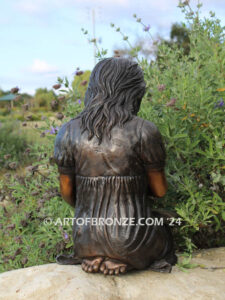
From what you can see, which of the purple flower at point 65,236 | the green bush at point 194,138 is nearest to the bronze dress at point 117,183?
the green bush at point 194,138

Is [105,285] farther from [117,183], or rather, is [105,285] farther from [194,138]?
[194,138]

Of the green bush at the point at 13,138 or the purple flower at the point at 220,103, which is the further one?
the green bush at the point at 13,138

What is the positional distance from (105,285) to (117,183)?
681 millimetres

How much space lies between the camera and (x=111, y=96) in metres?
2.57

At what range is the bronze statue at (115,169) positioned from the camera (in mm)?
2492

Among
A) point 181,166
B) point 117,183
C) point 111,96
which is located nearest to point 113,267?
point 117,183

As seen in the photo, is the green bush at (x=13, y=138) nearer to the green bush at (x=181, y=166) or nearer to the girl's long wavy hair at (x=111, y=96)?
the green bush at (x=181, y=166)

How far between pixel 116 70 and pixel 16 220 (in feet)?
6.36

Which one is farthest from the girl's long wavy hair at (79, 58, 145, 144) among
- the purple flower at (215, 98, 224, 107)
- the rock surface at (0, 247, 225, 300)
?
the rock surface at (0, 247, 225, 300)

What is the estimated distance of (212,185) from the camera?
338cm

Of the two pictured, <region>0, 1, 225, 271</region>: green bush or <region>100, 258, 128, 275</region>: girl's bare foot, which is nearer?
<region>100, 258, 128, 275</region>: girl's bare foot

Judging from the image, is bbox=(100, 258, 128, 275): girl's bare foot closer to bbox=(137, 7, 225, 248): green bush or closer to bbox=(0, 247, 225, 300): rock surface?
bbox=(0, 247, 225, 300): rock surface

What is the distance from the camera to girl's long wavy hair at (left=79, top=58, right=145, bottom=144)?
2.51 m

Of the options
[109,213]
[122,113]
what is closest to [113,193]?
[109,213]
